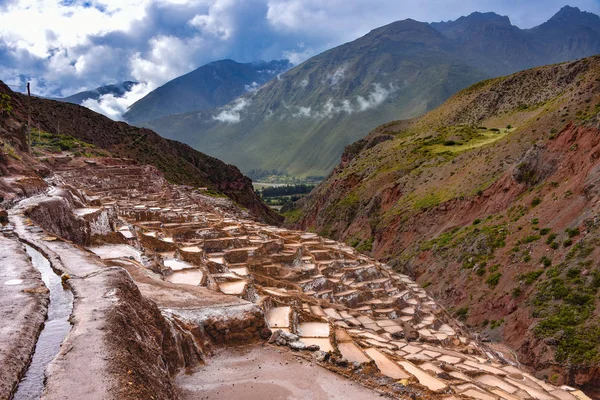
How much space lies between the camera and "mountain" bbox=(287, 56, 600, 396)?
20.8 metres

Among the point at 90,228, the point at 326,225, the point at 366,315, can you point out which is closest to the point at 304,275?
the point at 366,315

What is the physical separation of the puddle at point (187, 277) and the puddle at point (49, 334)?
4.26 meters

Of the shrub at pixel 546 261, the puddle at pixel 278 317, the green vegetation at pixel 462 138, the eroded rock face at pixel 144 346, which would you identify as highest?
the green vegetation at pixel 462 138

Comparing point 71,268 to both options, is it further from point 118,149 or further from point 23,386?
point 118,149

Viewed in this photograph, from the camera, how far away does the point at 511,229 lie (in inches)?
1164

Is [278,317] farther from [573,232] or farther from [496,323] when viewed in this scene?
[573,232]

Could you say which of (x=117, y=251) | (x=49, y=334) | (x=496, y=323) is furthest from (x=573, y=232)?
(x=49, y=334)

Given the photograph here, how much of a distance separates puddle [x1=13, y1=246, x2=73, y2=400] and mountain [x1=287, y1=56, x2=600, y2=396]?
18.9 meters

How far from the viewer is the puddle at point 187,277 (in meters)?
13.2

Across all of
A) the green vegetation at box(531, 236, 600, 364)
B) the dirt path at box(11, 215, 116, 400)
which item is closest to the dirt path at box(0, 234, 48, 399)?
the dirt path at box(11, 215, 116, 400)

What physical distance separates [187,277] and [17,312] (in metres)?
7.16

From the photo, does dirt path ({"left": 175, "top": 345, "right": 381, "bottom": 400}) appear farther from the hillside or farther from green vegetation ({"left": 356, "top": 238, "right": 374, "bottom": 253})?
the hillside

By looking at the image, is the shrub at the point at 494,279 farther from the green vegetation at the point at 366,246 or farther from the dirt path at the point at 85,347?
the dirt path at the point at 85,347

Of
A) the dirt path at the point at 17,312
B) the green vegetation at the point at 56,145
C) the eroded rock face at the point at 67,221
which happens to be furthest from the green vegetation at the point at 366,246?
the dirt path at the point at 17,312
